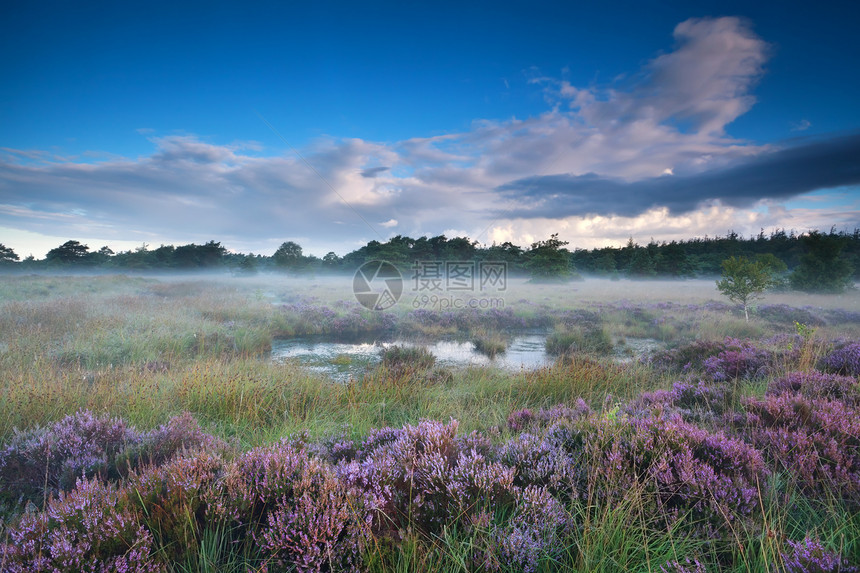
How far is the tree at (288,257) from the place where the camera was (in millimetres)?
51844

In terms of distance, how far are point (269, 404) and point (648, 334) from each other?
15157 mm

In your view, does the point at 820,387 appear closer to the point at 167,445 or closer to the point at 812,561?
the point at 812,561

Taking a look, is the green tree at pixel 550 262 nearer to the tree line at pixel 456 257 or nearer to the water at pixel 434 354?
the tree line at pixel 456 257

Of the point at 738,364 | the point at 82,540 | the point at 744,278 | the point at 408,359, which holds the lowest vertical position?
the point at 408,359

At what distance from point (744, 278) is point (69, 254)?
6389 cm

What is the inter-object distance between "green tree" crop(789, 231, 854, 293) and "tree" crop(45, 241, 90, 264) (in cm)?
6982

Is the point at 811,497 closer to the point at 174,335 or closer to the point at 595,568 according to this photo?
the point at 595,568

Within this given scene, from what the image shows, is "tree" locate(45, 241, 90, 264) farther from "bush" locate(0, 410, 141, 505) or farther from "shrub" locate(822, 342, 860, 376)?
"shrub" locate(822, 342, 860, 376)

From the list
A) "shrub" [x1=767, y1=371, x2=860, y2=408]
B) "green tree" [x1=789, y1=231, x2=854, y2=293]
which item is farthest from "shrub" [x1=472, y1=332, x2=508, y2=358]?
"green tree" [x1=789, y1=231, x2=854, y2=293]

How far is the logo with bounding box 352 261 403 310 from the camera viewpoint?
24312 millimetres

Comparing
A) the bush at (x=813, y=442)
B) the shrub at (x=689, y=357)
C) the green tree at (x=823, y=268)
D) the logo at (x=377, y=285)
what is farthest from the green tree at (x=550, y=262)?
the bush at (x=813, y=442)

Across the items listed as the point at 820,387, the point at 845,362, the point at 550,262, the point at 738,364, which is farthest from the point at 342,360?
the point at 550,262

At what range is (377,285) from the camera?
3806 cm

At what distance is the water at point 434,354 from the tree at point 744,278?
4.27m
